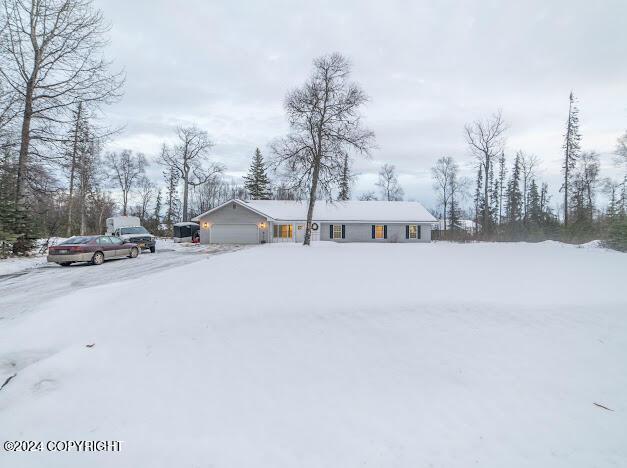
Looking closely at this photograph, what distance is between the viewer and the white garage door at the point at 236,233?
99.2ft

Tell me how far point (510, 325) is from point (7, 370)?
7.98 m

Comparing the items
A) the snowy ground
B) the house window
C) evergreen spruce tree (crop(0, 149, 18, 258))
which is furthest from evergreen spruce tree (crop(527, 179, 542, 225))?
evergreen spruce tree (crop(0, 149, 18, 258))

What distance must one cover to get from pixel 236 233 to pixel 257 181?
73.1 ft

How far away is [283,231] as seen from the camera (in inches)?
1238

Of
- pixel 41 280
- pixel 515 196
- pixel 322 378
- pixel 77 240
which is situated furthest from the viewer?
pixel 515 196

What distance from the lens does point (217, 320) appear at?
18.3ft

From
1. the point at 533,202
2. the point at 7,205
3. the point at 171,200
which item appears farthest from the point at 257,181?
the point at 533,202

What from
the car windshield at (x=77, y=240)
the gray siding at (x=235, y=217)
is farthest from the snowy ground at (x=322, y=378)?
the gray siding at (x=235, y=217)

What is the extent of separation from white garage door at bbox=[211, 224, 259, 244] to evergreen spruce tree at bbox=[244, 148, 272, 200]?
21263mm

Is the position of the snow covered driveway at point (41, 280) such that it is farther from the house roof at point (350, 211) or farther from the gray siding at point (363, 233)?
the gray siding at point (363, 233)

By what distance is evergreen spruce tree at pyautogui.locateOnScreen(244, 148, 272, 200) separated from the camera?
50791 mm

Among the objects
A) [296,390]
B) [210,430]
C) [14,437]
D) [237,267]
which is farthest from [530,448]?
[237,267]

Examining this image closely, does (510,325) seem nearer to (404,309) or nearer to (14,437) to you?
(404,309)

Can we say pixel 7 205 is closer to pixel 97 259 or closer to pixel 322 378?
pixel 97 259
